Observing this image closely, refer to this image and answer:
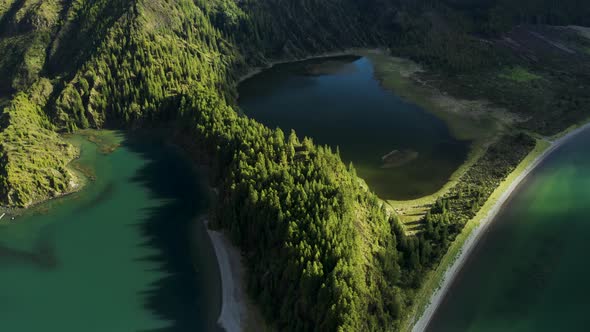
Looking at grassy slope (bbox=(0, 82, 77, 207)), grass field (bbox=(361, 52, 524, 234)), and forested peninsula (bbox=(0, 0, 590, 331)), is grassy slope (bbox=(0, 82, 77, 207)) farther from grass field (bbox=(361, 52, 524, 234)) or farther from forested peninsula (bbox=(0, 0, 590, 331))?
grass field (bbox=(361, 52, 524, 234))

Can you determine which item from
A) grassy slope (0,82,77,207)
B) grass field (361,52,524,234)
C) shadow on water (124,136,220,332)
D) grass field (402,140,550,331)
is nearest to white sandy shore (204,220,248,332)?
shadow on water (124,136,220,332)

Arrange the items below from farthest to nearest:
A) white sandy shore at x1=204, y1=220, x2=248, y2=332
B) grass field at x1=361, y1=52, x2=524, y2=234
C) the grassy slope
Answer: the grassy slope
grass field at x1=361, y1=52, x2=524, y2=234
white sandy shore at x1=204, y1=220, x2=248, y2=332

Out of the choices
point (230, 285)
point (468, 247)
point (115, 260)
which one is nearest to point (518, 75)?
point (468, 247)

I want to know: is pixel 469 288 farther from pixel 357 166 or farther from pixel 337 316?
pixel 357 166

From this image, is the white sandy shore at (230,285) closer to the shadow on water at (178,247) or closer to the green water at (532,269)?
the shadow on water at (178,247)

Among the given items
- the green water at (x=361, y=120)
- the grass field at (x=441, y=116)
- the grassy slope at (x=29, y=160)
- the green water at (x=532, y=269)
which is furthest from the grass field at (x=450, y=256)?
the grassy slope at (x=29, y=160)

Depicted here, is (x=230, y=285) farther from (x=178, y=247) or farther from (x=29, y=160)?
(x=29, y=160)
